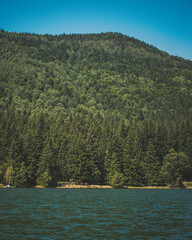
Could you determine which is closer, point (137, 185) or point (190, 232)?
point (190, 232)

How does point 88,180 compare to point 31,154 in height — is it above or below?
below

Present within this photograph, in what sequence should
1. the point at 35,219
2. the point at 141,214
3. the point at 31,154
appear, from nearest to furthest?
1. the point at 35,219
2. the point at 141,214
3. the point at 31,154

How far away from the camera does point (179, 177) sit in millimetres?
129875

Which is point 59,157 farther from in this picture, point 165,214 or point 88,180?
point 165,214

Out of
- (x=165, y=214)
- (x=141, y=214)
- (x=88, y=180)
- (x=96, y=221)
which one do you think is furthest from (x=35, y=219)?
(x=88, y=180)

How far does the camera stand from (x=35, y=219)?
33688 mm

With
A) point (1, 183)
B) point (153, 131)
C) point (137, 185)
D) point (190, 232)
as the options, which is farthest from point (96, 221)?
point (153, 131)

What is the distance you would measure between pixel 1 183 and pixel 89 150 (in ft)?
126

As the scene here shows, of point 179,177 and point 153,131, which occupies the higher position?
point 153,131

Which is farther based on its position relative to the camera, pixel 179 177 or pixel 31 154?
pixel 179 177

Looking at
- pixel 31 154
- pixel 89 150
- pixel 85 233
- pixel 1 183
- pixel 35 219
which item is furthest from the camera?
pixel 89 150

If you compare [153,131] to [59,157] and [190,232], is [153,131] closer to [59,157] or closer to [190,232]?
[59,157]

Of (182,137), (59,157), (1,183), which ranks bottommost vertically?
(1,183)

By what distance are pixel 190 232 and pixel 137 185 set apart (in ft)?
324
